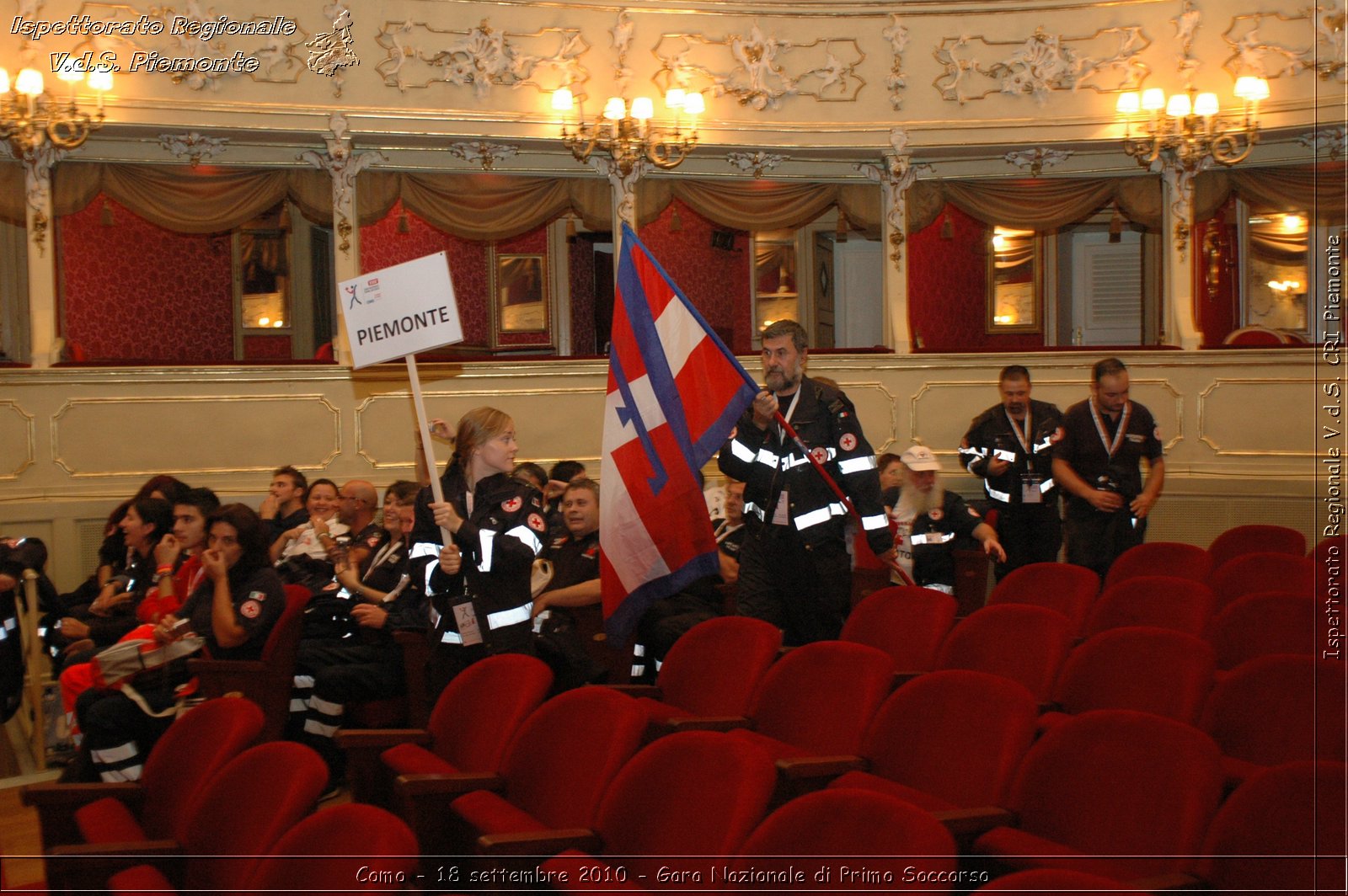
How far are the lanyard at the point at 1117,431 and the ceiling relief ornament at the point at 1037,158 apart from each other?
Result: 4339mm

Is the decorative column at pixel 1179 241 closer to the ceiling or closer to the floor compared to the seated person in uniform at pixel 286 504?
closer to the ceiling

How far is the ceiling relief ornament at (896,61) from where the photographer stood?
31.7 ft

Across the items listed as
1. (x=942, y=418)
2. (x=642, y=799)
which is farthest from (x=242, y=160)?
(x=642, y=799)

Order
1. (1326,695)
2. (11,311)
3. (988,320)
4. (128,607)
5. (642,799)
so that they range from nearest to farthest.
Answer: (642,799)
(1326,695)
(128,607)
(11,311)
(988,320)

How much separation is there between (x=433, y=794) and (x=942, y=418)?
7.18m

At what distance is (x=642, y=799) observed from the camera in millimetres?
2615

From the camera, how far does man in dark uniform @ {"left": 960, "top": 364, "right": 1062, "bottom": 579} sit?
6.89 metres

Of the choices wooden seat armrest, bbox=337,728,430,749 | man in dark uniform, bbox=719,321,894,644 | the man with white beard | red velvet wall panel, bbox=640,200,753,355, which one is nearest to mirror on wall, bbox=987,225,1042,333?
red velvet wall panel, bbox=640,200,753,355

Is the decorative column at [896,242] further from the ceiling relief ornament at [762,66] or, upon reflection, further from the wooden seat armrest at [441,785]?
the wooden seat armrest at [441,785]

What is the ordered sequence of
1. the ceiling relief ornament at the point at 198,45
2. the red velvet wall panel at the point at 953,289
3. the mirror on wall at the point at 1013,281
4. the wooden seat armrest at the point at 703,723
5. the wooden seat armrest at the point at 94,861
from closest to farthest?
the wooden seat armrest at the point at 94,861 < the wooden seat armrest at the point at 703,723 < the ceiling relief ornament at the point at 198,45 < the red velvet wall panel at the point at 953,289 < the mirror on wall at the point at 1013,281

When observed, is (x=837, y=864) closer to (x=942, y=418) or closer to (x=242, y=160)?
(x=942, y=418)

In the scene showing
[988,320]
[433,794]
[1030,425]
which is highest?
[988,320]

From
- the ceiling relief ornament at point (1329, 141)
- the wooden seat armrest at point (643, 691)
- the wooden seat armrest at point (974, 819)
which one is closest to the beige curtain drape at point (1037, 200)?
the ceiling relief ornament at point (1329, 141)

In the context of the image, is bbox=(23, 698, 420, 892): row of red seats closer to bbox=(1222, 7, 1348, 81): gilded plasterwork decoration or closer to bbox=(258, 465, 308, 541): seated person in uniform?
bbox=(258, 465, 308, 541): seated person in uniform
